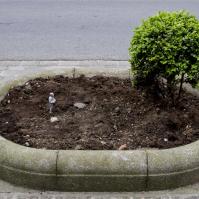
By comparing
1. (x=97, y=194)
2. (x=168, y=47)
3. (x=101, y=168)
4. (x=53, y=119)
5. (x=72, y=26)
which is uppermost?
(x=168, y=47)

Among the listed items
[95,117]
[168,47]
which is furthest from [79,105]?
[168,47]

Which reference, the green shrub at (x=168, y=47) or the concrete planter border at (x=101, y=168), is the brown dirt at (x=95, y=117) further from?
the green shrub at (x=168, y=47)

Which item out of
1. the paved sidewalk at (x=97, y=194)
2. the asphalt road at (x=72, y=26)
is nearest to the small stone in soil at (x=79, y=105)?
the paved sidewalk at (x=97, y=194)

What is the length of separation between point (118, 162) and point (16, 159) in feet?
3.35

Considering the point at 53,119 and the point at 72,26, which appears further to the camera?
the point at 72,26

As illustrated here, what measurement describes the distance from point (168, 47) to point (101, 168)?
5.02ft

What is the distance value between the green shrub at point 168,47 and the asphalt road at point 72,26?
369 centimetres

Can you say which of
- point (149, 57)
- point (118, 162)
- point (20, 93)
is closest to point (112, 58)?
point (20, 93)

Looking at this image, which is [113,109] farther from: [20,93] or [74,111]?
[20,93]

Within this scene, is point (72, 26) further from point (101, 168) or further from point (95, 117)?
point (101, 168)

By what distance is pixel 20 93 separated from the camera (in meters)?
6.05

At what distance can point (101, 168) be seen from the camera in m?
4.46

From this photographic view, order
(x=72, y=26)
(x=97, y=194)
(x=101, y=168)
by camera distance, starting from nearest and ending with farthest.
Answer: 1. (x=101, y=168)
2. (x=97, y=194)
3. (x=72, y=26)

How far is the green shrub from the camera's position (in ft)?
16.4
